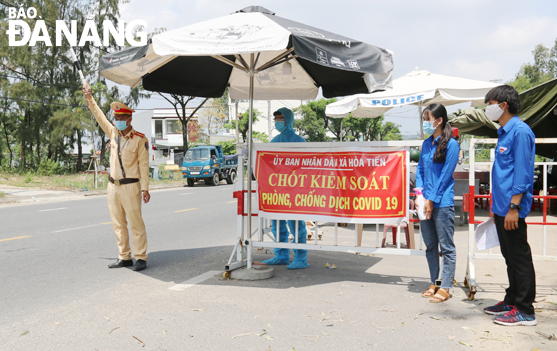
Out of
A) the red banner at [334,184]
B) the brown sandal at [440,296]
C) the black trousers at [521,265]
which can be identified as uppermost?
the red banner at [334,184]

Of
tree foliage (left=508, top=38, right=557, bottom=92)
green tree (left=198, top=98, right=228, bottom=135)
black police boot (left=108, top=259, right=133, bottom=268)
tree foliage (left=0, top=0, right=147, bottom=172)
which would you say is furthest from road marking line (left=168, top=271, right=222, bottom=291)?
green tree (left=198, top=98, right=228, bottom=135)

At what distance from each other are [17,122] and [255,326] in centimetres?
3626

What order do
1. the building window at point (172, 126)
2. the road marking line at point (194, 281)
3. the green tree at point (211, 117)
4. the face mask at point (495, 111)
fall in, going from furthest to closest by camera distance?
the building window at point (172, 126)
the green tree at point (211, 117)
the road marking line at point (194, 281)
the face mask at point (495, 111)

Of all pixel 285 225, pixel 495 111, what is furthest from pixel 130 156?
pixel 495 111

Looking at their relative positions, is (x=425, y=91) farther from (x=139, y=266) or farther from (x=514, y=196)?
(x=139, y=266)

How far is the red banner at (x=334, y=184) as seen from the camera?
18.2ft

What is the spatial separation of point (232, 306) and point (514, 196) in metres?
2.80

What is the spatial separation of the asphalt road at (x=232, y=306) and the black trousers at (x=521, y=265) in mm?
261

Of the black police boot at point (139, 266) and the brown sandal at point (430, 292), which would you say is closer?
the brown sandal at point (430, 292)

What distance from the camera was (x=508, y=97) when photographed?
14.1 feet

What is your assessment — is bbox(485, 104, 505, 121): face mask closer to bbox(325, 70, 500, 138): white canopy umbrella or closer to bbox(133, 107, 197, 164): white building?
bbox(325, 70, 500, 138): white canopy umbrella

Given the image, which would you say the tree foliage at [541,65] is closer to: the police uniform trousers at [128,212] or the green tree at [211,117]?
the green tree at [211,117]

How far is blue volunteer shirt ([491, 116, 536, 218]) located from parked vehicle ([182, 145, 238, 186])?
2299 cm

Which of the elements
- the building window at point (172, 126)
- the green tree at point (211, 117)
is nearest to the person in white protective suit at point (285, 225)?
the green tree at point (211, 117)
